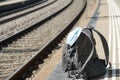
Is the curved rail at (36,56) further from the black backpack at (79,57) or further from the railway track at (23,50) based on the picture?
the black backpack at (79,57)

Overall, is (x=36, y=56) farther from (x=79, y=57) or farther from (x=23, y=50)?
(x=79, y=57)

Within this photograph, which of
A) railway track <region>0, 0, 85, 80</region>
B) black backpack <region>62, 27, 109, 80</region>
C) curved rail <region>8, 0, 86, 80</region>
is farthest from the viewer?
railway track <region>0, 0, 85, 80</region>

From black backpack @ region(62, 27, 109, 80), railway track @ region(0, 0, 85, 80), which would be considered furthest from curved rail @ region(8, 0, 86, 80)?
black backpack @ region(62, 27, 109, 80)

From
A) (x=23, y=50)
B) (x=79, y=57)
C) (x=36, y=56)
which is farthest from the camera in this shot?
(x=23, y=50)

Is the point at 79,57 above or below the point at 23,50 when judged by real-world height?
above

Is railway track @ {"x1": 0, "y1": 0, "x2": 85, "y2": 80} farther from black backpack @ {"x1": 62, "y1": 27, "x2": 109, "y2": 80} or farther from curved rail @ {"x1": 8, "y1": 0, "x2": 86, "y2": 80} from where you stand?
black backpack @ {"x1": 62, "y1": 27, "x2": 109, "y2": 80}

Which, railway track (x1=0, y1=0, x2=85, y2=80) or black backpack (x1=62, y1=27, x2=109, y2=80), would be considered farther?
railway track (x1=0, y1=0, x2=85, y2=80)

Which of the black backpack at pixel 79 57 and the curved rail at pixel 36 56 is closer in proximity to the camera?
the black backpack at pixel 79 57

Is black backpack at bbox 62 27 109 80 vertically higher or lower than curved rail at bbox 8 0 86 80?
higher

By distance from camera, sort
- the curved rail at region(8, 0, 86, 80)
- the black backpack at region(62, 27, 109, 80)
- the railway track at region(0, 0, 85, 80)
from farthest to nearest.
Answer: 1. the railway track at region(0, 0, 85, 80)
2. the curved rail at region(8, 0, 86, 80)
3. the black backpack at region(62, 27, 109, 80)

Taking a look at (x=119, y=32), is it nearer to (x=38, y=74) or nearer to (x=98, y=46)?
(x=98, y=46)

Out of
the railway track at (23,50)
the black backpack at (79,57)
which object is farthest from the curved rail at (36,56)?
the black backpack at (79,57)

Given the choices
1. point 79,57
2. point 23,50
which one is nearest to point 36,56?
point 23,50

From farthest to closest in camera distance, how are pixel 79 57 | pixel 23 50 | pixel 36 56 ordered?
pixel 23 50
pixel 36 56
pixel 79 57
